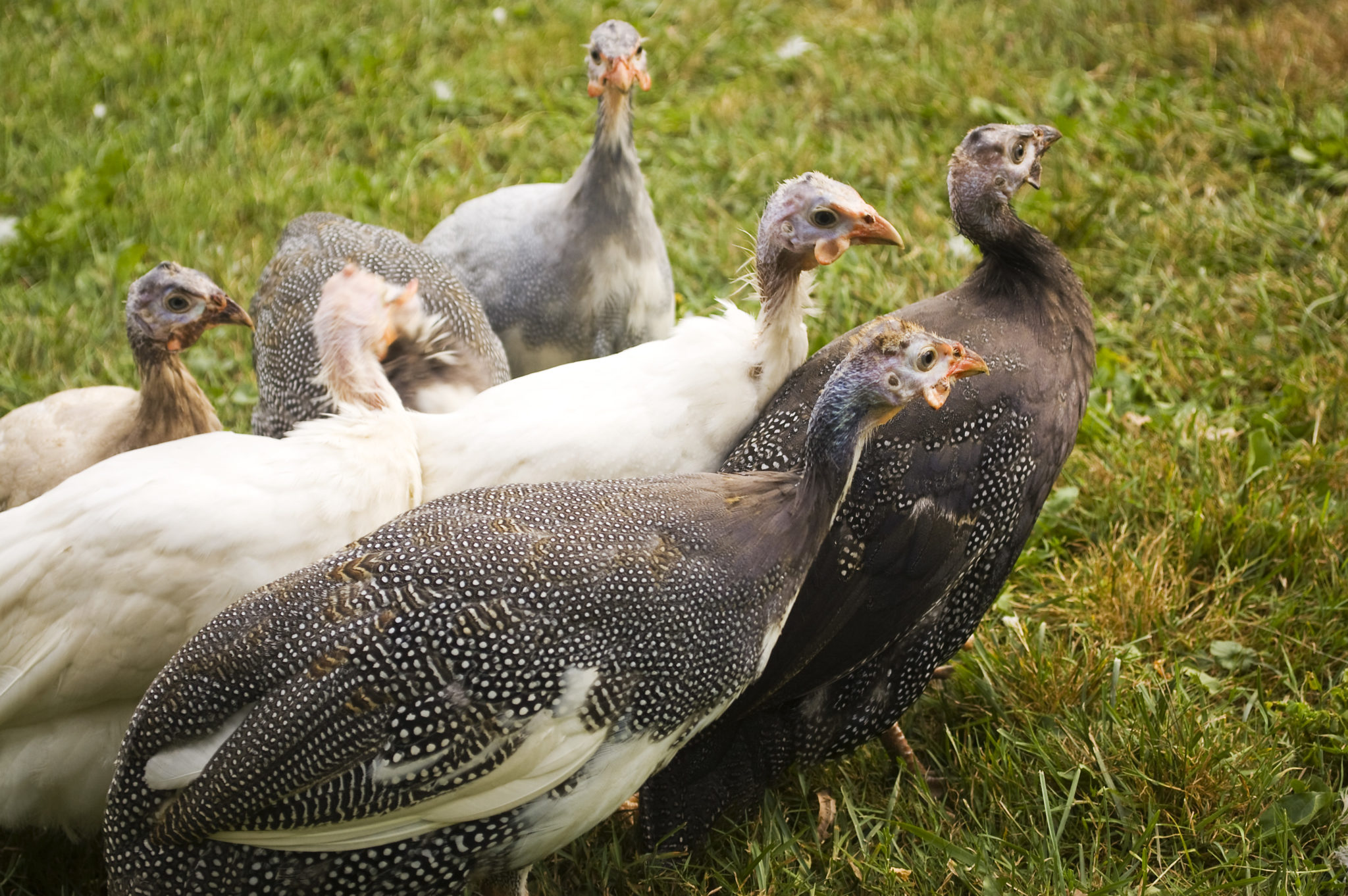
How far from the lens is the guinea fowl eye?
2.80 m

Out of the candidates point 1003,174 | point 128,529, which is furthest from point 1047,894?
point 128,529

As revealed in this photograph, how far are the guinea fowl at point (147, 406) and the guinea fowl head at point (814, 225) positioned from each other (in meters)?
1.44

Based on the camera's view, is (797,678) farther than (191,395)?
No

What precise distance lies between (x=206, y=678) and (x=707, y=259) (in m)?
3.08

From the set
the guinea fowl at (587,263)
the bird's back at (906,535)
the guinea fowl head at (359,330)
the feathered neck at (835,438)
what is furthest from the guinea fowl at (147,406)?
the feathered neck at (835,438)

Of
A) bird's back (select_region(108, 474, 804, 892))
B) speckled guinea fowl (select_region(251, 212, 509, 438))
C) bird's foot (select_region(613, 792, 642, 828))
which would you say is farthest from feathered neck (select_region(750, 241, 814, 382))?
bird's foot (select_region(613, 792, 642, 828))

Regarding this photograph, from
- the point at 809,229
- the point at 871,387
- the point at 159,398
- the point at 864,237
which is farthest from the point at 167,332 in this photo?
the point at 871,387

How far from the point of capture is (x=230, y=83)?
5867 mm

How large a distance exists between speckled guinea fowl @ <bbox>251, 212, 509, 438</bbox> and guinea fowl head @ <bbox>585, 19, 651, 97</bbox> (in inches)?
29.4

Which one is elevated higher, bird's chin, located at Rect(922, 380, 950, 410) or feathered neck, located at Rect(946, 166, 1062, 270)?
feathered neck, located at Rect(946, 166, 1062, 270)

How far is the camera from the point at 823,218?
111 inches

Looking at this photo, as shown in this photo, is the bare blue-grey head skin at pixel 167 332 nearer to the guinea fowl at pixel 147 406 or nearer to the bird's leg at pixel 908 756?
the guinea fowl at pixel 147 406

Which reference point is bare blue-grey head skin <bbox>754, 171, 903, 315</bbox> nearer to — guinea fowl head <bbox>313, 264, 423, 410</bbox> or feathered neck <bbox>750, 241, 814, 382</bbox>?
feathered neck <bbox>750, 241, 814, 382</bbox>

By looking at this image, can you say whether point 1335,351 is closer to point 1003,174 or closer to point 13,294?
point 1003,174
